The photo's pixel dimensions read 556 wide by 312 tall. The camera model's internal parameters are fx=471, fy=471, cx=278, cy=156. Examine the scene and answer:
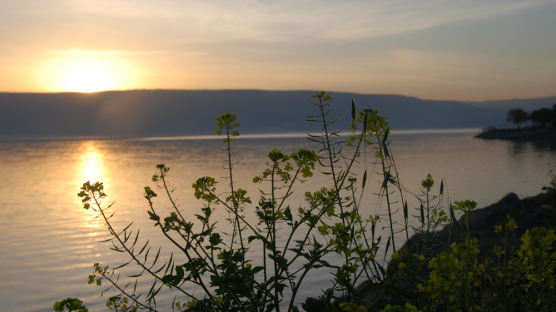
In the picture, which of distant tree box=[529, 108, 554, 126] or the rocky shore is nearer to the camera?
the rocky shore

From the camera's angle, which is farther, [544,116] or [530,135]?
[544,116]

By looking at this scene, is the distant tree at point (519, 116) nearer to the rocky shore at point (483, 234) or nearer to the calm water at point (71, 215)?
the calm water at point (71, 215)

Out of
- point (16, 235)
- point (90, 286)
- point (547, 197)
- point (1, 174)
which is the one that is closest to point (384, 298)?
point (90, 286)

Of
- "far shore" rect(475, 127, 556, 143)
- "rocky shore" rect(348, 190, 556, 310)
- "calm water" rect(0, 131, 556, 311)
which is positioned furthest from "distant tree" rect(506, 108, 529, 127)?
"rocky shore" rect(348, 190, 556, 310)

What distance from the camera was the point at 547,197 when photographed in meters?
10.3

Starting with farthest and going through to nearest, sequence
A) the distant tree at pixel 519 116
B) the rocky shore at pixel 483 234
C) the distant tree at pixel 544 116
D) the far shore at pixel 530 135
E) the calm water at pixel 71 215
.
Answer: the distant tree at pixel 519 116 → the distant tree at pixel 544 116 → the far shore at pixel 530 135 → the calm water at pixel 71 215 → the rocky shore at pixel 483 234

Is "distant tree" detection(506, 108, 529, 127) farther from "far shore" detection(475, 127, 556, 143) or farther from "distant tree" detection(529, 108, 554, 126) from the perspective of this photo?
"distant tree" detection(529, 108, 554, 126)

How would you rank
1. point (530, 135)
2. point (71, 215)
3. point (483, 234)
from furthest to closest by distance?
point (530, 135) < point (71, 215) < point (483, 234)

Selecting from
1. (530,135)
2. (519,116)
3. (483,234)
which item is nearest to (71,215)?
(483,234)

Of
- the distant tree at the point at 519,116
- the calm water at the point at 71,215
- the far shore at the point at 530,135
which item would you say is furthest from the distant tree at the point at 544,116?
the calm water at the point at 71,215

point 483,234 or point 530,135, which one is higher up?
point 483,234

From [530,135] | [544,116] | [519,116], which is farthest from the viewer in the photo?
A: [519,116]

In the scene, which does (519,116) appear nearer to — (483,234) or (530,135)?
(530,135)

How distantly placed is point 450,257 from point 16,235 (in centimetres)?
1232
